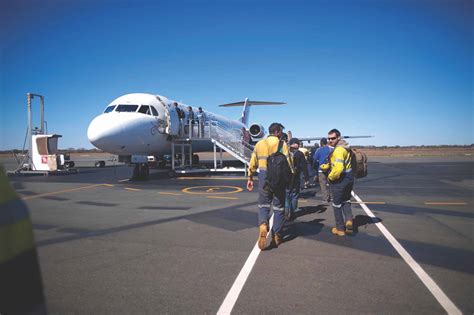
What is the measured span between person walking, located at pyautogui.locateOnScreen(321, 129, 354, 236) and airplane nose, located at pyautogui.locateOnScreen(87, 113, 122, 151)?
34.3 feet

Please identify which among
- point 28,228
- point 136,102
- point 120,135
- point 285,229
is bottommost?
point 285,229

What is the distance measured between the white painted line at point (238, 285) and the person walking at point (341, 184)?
1860mm

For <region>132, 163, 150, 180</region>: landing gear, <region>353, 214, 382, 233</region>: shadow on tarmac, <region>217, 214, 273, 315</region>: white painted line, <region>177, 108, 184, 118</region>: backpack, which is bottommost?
<region>217, 214, 273, 315</region>: white painted line

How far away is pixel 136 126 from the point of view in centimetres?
1352

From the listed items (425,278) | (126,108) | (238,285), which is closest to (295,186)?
Result: (425,278)

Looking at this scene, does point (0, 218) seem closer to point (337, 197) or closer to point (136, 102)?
point (337, 197)

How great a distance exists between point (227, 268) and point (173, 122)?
1312 centimetres

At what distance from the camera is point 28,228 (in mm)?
1049

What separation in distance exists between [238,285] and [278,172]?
78.5 inches

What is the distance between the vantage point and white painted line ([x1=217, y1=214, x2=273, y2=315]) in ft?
9.38

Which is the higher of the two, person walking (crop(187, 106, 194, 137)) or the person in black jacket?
person walking (crop(187, 106, 194, 137))

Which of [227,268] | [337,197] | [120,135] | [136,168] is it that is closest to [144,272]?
[227,268]

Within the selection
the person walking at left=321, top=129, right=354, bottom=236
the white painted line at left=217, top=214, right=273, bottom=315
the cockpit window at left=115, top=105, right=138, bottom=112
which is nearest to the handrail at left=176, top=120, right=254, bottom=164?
the cockpit window at left=115, top=105, right=138, bottom=112

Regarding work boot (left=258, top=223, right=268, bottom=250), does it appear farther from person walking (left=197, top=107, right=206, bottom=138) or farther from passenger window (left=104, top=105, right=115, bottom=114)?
person walking (left=197, top=107, right=206, bottom=138)
